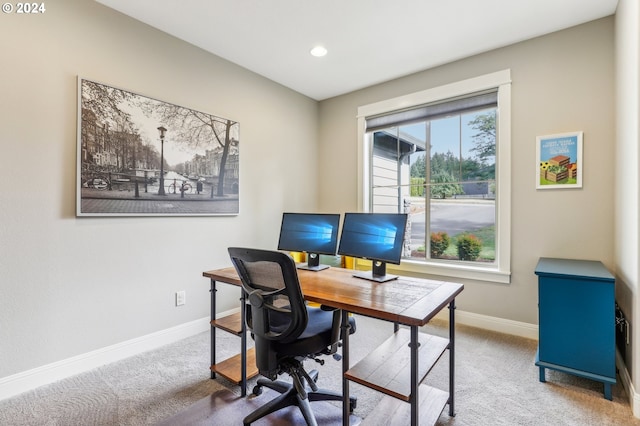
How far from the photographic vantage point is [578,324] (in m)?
1.99

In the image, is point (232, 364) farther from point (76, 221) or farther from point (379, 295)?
point (76, 221)

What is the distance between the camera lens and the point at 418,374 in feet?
4.49

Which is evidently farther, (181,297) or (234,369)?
(181,297)

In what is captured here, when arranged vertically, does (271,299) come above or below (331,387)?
above

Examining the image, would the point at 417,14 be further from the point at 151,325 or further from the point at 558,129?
the point at 151,325

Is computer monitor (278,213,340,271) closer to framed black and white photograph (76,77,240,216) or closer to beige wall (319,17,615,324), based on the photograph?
framed black and white photograph (76,77,240,216)

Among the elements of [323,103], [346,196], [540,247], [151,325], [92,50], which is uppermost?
[323,103]

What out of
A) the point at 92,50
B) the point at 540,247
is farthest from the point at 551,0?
the point at 92,50

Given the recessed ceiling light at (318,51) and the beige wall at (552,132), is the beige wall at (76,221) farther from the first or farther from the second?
the beige wall at (552,132)

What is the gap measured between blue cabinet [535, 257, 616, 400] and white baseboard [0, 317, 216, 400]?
9.51 ft

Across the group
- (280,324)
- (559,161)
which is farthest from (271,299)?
(559,161)

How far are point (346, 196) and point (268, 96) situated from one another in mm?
1603

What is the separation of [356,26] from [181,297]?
2.87 metres

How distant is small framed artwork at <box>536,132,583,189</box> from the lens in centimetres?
255
